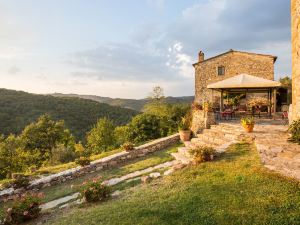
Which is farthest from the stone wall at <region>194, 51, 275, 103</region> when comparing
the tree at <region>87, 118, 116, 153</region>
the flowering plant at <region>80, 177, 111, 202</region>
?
the flowering plant at <region>80, 177, 111, 202</region>

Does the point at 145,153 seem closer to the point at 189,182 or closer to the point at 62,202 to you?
the point at 62,202

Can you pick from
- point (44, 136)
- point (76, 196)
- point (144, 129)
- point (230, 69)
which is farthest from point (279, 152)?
point (44, 136)

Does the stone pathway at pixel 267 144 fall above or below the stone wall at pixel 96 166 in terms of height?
above

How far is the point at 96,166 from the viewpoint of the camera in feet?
38.8

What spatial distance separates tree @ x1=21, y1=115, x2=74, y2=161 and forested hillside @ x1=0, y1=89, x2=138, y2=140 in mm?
6852

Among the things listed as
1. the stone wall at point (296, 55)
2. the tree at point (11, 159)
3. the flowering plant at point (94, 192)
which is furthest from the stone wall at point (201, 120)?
the tree at point (11, 159)

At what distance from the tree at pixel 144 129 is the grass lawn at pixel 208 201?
12094mm

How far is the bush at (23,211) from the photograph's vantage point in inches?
236

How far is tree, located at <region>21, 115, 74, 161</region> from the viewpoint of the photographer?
30.7 meters

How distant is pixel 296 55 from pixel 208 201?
25.3 feet

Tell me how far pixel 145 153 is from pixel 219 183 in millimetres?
7847

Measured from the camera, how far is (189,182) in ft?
20.6

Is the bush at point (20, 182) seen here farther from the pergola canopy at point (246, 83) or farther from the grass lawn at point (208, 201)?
the pergola canopy at point (246, 83)

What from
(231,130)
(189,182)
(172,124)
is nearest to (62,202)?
(189,182)
